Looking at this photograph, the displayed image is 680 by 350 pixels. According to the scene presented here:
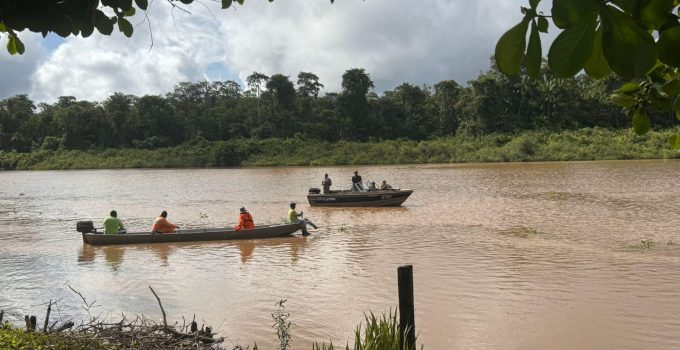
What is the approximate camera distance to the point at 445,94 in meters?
66.6

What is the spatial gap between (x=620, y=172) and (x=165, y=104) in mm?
53499

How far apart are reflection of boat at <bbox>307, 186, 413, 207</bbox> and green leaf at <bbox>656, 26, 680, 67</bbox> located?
60.0 feet

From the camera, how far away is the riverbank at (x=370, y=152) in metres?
45.1

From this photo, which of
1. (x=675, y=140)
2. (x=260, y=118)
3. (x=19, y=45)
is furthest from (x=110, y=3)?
(x=260, y=118)

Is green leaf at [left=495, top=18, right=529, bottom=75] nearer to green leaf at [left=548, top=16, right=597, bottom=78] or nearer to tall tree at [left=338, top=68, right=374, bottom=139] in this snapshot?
green leaf at [left=548, top=16, right=597, bottom=78]

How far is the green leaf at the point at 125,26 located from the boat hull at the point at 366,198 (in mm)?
16789

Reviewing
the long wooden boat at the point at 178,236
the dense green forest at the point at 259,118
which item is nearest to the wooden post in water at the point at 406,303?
the long wooden boat at the point at 178,236

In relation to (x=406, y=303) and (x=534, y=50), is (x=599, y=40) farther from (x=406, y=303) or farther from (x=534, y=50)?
(x=406, y=303)

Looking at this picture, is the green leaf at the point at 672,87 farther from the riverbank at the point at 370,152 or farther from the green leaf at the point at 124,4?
the riverbank at the point at 370,152

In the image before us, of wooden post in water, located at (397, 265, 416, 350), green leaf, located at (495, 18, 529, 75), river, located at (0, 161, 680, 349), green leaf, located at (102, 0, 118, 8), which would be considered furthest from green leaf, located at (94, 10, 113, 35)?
river, located at (0, 161, 680, 349)

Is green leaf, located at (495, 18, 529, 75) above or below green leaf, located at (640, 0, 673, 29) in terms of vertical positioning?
below

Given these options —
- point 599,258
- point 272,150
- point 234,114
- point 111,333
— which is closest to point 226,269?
point 111,333

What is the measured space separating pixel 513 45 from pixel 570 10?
0.13 metres

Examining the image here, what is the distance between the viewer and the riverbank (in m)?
45.1
